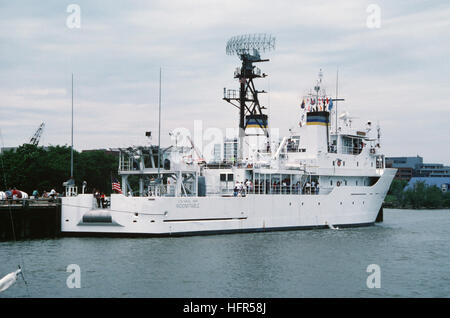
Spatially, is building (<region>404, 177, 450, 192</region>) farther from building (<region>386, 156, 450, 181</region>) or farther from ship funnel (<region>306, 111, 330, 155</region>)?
ship funnel (<region>306, 111, 330, 155</region>)

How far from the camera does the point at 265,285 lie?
19.8 meters

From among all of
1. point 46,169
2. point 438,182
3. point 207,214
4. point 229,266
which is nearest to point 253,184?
point 207,214

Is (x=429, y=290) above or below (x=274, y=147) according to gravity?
below

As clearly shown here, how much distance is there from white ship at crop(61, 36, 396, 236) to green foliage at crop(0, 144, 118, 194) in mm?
15665

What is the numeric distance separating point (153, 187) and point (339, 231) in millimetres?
13003

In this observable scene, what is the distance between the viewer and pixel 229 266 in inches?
895

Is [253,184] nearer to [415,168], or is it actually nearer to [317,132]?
[317,132]

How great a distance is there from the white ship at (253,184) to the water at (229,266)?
1.21 m

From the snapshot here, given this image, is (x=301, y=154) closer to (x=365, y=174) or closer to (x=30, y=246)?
(x=365, y=174)

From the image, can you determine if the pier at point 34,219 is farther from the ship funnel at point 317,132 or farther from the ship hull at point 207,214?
the ship funnel at point 317,132

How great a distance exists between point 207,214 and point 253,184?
420 centimetres

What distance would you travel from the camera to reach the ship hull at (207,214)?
30.1 metres

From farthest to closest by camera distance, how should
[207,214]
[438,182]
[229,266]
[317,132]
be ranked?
Result: [438,182]
[317,132]
[207,214]
[229,266]
